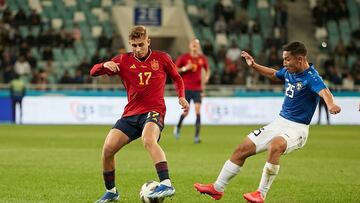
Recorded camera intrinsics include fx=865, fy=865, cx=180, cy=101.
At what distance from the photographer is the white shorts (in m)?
10.0

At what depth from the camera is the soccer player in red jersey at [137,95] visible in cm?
1014

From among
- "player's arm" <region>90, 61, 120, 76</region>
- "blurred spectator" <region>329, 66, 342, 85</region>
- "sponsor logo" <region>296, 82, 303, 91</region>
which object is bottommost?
"blurred spectator" <region>329, 66, 342, 85</region>

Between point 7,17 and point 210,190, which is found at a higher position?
point 7,17

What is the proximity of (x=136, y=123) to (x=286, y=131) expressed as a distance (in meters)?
1.77

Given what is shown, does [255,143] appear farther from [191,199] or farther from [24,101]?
[24,101]

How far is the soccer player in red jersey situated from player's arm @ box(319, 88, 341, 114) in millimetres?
1651

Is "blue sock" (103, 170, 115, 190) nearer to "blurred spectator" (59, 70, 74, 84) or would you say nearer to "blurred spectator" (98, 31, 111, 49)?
"blurred spectator" (59, 70, 74, 84)

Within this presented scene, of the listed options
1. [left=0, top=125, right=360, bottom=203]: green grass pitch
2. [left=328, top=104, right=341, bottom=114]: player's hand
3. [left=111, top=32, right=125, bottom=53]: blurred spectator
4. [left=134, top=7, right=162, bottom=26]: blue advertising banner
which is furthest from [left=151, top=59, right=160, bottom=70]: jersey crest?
[left=111, top=32, right=125, bottom=53]: blurred spectator

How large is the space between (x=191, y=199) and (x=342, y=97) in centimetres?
2206

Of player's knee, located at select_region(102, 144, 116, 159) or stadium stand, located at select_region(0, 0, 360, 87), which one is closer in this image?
player's knee, located at select_region(102, 144, 116, 159)

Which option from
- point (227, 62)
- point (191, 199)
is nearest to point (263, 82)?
point (227, 62)

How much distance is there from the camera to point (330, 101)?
9.58 meters

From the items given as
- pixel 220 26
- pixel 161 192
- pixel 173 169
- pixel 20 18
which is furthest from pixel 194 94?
pixel 220 26

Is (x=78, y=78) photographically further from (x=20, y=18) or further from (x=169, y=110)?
(x=20, y=18)
